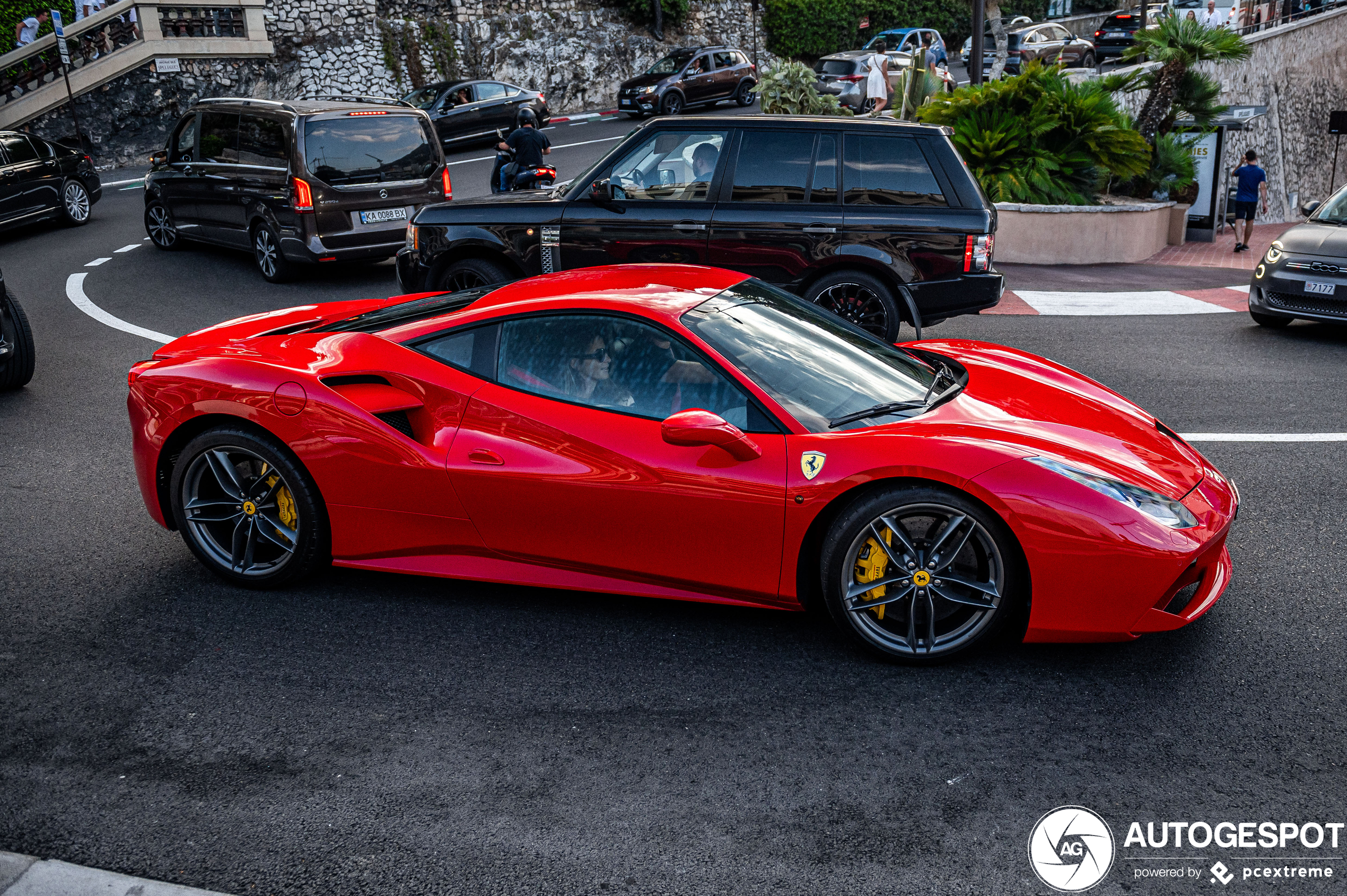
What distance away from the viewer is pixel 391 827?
11.2 ft

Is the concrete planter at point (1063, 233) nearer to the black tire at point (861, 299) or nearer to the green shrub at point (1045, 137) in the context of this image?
the green shrub at point (1045, 137)

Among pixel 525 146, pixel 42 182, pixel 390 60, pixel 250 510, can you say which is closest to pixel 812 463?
pixel 250 510

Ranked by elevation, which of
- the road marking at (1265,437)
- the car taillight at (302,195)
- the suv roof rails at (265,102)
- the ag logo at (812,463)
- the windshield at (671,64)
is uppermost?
the windshield at (671,64)

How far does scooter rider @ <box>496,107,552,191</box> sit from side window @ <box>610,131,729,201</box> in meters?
5.79

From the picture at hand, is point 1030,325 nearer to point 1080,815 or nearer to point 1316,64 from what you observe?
point 1080,815

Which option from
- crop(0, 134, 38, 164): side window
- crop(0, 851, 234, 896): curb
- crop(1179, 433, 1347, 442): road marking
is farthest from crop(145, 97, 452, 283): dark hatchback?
crop(0, 851, 234, 896): curb

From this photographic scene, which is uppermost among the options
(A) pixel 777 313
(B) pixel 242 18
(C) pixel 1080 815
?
(B) pixel 242 18

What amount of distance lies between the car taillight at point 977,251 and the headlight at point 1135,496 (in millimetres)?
4601

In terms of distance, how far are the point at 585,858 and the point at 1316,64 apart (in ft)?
138

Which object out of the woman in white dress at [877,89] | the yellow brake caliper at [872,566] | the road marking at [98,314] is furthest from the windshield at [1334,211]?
the woman in white dress at [877,89]

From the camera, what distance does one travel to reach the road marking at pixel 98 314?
10102 mm

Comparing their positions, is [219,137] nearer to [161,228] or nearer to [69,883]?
[161,228]

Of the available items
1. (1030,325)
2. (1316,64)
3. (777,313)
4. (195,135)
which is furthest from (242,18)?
(1316,64)

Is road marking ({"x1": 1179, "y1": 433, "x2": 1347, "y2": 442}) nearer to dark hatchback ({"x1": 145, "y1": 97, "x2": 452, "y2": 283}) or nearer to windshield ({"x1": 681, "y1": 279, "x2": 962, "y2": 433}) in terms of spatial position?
windshield ({"x1": 681, "y1": 279, "x2": 962, "y2": 433})
